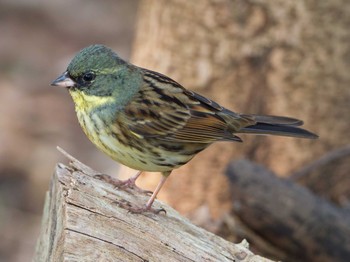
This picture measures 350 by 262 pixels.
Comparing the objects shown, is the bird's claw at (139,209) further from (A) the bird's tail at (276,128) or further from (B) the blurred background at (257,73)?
(B) the blurred background at (257,73)

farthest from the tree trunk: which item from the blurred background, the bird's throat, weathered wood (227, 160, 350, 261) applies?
the bird's throat

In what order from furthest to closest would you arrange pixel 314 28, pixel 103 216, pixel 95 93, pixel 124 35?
pixel 124 35, pixel 314 28, pixel 95 93, pixel 103 216

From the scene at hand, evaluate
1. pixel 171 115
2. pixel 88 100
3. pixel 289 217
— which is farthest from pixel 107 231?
pixel 289 217

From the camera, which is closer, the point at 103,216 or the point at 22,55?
the point at 103,216

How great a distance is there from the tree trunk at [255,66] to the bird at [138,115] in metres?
1.56

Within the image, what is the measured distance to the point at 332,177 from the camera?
26.1 ft

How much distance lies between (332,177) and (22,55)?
574cm

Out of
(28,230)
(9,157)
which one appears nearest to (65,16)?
(9,157)

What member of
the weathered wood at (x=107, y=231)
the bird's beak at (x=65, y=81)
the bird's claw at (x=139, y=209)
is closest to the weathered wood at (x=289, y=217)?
the weathered wood at (x=107, y=231)

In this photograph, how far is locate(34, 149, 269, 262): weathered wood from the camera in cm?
459

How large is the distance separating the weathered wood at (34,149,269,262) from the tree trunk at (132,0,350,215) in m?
2.38

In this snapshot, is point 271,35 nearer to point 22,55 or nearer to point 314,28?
point 314,28

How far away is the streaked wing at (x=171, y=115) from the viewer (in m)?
5.63

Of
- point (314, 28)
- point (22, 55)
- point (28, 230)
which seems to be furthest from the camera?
point (22, 55)
